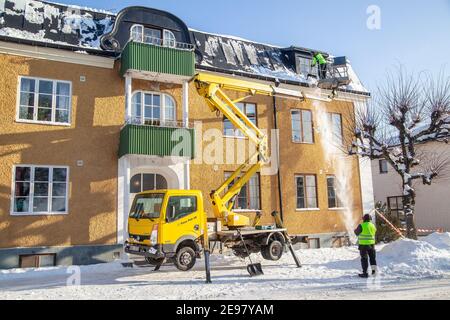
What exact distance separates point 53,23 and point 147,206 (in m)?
8.55

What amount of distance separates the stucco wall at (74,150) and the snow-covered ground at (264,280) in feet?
4.79

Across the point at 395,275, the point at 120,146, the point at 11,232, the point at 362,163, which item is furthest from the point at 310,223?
the point at 11,232

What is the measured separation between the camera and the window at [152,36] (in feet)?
53.4

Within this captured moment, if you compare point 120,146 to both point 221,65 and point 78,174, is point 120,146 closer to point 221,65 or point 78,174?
point 78,174

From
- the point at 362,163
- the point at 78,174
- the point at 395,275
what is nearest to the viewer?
the point at 395,275

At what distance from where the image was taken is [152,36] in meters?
16.6

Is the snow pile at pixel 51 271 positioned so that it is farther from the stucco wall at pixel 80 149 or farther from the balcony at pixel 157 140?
the balcony at pixel 157 140

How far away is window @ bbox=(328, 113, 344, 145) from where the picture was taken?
20.2 metres

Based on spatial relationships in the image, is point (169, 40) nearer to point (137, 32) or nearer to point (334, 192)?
point (137, 32)

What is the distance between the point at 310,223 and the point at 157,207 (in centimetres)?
950

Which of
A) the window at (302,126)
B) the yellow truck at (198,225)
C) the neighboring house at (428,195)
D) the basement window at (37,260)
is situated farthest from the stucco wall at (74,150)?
the neighboring house at (428,195)

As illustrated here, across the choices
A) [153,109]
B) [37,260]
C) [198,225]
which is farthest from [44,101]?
[198,225]

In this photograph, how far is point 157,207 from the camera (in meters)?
11.3
